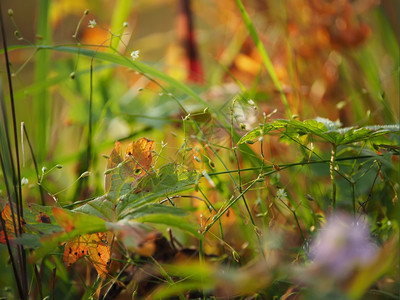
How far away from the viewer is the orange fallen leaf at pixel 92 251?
1.14 ft

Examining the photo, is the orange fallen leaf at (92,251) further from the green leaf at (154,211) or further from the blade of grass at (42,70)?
the blade of grass at (42,70)

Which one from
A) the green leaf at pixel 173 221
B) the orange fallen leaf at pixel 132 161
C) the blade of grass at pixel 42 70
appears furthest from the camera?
the blade of grass at pixel 42 70

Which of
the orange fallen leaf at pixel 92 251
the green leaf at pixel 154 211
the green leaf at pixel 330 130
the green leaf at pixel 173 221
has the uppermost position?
the green leaf at pixel 330 130

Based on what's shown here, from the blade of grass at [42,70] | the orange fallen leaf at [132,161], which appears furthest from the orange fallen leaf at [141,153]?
the blade of grass at [42,70]

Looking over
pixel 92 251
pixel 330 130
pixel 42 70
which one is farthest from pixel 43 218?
pixel 42 70

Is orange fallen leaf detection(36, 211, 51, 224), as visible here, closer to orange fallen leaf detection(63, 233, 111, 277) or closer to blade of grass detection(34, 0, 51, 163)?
orange fallen leaf detection(63, 233, 111, 277)

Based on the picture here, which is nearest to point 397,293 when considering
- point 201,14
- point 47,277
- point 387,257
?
point 387,257

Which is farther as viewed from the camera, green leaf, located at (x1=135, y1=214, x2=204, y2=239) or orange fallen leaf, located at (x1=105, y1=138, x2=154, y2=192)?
orange fallen leaf, located at (x1=105, y1=138, x2=154, y2=192)

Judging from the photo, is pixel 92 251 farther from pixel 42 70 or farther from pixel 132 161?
pixel 42 70

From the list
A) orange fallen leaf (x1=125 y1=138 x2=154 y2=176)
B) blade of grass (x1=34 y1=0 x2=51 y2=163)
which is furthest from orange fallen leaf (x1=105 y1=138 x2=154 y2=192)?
blade of grass (x1=34 y1=0 x2=51 y2=163)

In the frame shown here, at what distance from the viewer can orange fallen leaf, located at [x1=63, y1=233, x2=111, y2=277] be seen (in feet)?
1.14

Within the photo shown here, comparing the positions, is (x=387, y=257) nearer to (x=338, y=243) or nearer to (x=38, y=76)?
(x=338, y=243)

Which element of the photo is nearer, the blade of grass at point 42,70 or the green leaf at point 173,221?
the green leaf at point 173,221

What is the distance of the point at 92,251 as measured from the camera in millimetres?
354
